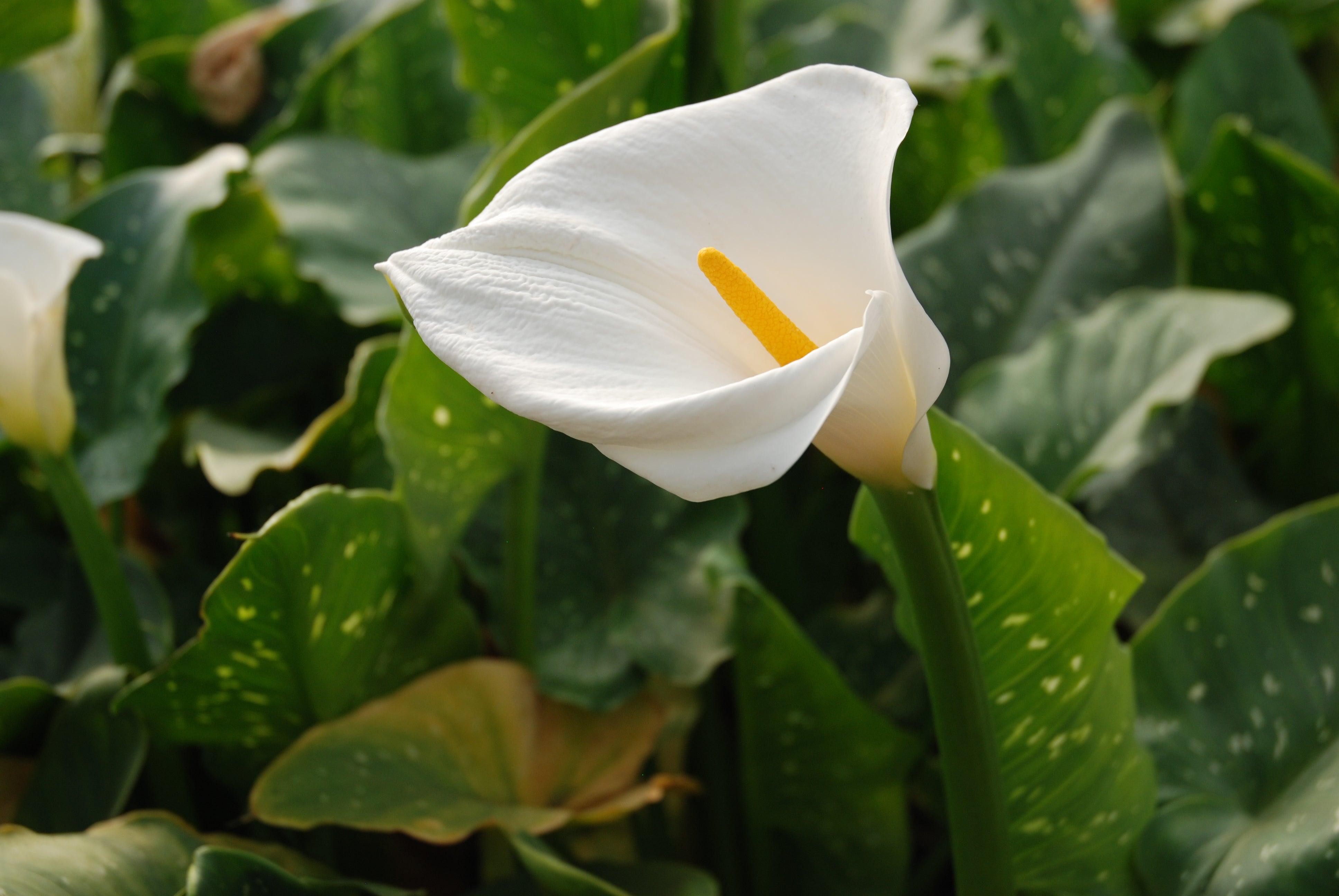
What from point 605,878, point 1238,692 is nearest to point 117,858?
point 605,878

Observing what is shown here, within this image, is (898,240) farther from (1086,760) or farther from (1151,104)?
(1086,760)

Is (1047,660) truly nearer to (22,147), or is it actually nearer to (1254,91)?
(1254,91)

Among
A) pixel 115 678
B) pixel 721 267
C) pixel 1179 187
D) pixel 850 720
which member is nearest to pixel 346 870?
pixel 115 678

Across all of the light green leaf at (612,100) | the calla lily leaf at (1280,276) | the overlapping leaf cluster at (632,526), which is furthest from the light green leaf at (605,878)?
the calla lily leaf at (1280,276)

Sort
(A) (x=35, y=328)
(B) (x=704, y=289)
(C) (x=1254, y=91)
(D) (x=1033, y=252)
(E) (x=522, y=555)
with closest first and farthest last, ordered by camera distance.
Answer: (B) (x=704, y=289) < (A) (x=35, y=328) < (E) (x=522, y=555) < (D) (x=1033, y=252) < (C) (x=1254, y=91)

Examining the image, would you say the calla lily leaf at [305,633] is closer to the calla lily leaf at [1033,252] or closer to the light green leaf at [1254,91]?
the calla lily leaf at [1033,252]
